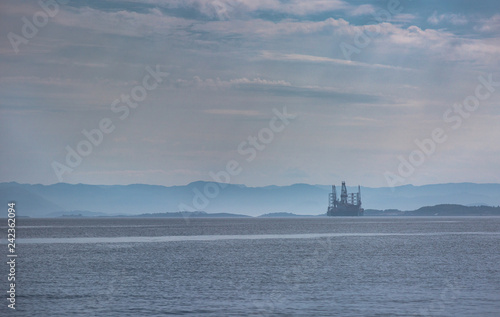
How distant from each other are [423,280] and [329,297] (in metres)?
15.2

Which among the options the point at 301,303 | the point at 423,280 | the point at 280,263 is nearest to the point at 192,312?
the point at 301,303

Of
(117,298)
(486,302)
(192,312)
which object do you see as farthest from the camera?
(117,298)

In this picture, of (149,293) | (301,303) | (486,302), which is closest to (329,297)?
(301,303)

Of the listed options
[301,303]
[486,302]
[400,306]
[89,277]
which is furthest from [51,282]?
[486,302]

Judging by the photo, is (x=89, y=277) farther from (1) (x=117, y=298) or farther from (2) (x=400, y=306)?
(2) (x=400, y=306)

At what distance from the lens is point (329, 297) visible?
5000 cm

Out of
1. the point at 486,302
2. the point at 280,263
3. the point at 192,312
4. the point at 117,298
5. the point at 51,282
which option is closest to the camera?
the point at 192,312

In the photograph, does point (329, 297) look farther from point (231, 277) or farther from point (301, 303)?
point (231, 277)

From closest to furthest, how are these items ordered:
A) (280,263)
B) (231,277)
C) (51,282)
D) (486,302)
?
(486,302) → (51,282) → (231,277) → (280,263)

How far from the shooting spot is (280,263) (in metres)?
79.7

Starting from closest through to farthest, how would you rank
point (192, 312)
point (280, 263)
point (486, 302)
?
point (192, 312), point (486, 302), point (280, 263)

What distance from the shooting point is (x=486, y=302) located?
4672 centimetres

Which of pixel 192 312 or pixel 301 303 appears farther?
pixel 301 303

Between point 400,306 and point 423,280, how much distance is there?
16.7m
